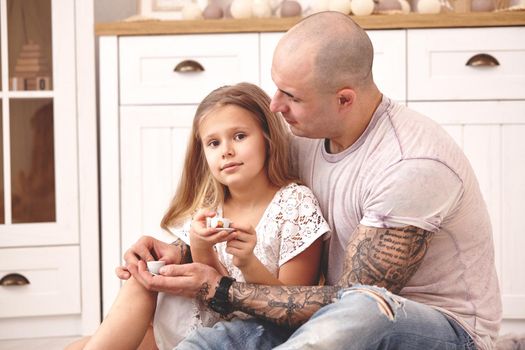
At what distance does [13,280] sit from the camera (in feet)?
8.57

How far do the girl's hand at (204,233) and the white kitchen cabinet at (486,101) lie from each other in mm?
1216

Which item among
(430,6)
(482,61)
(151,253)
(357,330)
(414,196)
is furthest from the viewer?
(430,6)

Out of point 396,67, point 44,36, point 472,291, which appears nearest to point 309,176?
point 472,291

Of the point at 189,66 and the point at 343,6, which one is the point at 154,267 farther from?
the point at 343,6

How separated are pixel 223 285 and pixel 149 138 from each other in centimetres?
115

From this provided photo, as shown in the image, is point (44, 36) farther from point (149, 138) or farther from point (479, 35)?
point (479, 35)

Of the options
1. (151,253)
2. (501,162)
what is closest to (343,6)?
(501,162)

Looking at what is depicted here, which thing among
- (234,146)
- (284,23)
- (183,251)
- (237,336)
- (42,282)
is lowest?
(42,282)

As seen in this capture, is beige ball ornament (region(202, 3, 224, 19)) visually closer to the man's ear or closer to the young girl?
the young girl

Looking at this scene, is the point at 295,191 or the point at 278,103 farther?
the point at 295,191

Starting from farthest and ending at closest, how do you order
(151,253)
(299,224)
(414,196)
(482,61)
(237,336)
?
(482,61)
(151,253)
(299,224)
(237,336)
(414,196)

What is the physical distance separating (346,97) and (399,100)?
1052 millimetres

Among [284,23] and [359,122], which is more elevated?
[284,23]

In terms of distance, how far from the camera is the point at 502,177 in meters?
2.56
